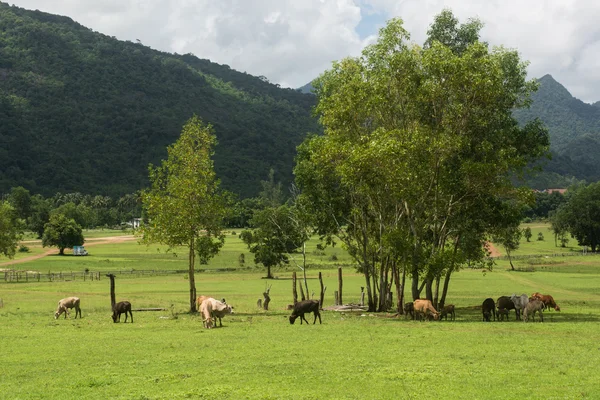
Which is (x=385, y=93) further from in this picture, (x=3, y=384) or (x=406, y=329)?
(x=3, y=384)

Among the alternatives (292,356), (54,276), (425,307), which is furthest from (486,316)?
(54,276)

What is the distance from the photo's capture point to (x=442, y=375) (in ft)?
65.0

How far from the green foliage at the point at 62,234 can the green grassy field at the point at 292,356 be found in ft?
273

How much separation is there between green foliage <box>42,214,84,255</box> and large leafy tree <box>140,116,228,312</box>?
286 ft

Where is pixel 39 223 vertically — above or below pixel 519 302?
above

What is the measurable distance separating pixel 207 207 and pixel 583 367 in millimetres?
28964

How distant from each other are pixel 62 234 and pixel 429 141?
104 m

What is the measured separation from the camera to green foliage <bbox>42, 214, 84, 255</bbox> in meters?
126

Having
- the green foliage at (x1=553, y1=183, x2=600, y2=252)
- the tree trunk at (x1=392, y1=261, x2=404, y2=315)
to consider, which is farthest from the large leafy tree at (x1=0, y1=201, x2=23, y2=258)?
the green foliage at (x1=553, y1=183, x2=600, y2=252)

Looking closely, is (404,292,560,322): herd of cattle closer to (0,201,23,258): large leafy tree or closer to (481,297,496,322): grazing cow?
(481,297,496,322): grazing cow

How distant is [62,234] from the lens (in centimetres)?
12625

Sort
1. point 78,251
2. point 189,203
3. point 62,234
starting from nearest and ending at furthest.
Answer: point 189,203, point 78,251, point 62,234

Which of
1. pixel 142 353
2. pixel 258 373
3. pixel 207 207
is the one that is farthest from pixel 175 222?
pixel 258 373

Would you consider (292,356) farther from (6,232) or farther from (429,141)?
(6,232)
